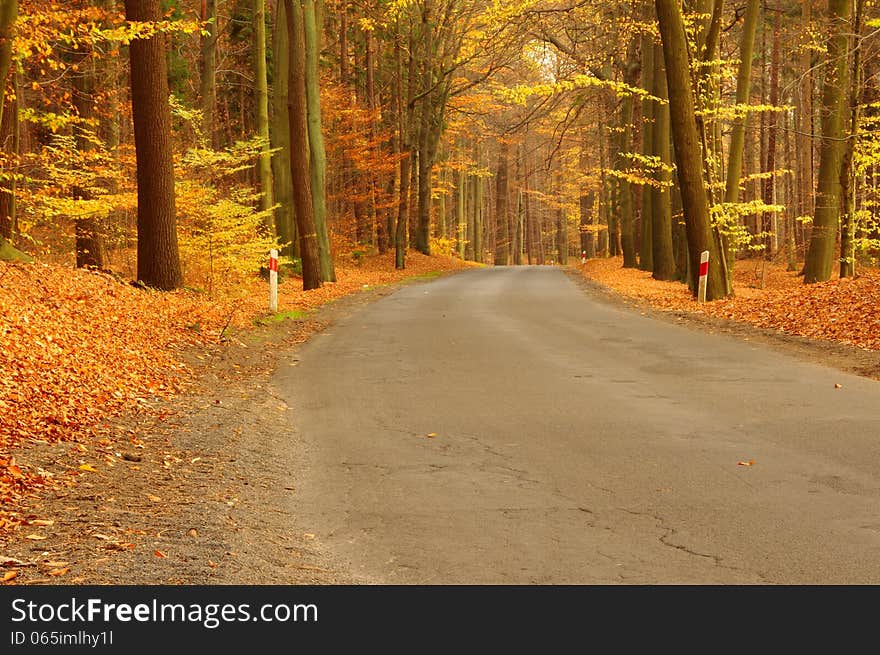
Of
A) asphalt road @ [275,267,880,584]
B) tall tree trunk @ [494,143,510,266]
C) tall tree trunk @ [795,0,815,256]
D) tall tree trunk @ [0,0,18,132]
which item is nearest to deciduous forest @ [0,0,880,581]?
tall tree trunk @ [0,0,18,132]

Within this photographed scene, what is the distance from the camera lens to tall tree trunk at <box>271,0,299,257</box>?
99.0ft

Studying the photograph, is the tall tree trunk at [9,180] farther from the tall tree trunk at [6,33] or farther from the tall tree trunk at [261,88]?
the tall tree trunk at [261,88]

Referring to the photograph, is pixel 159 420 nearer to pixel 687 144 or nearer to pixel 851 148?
pixel 687 144

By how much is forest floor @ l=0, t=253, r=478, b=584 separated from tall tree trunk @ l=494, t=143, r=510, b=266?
2631 inches

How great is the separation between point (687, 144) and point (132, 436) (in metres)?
18.2

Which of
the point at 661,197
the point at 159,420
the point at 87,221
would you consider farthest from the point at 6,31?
the point at 661,197

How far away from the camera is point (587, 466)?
7.35 m

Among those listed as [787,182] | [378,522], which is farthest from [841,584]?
[787,182]

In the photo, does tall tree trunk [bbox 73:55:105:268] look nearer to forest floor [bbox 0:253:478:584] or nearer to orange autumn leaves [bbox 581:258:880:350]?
forest floor [bbox 0:253:478:584]

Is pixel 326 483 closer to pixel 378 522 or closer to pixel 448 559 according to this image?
pixel 378 522

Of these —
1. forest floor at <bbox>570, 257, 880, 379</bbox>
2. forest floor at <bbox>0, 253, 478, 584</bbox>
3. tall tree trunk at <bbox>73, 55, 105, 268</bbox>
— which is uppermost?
tall tree trunk at <bbox>73, 55, 105, 268</bbox>

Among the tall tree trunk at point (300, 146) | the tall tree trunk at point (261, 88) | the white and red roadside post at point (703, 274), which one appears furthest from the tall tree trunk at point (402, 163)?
the white and red roadside post at point (703, 274)

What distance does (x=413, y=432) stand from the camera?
880cm

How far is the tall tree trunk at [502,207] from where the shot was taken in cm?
8312
